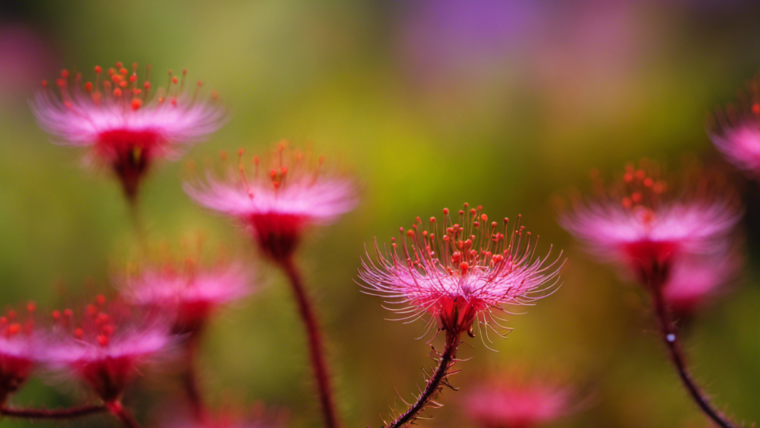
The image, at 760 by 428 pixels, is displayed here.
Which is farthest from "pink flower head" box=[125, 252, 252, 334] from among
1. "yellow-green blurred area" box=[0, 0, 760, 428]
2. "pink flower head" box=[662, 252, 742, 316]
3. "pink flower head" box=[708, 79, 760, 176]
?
"pink flower head" box=[708, 79, 760, 176]

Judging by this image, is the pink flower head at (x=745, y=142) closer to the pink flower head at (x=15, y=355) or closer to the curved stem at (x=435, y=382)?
the curved stem at (x=435, y=382)

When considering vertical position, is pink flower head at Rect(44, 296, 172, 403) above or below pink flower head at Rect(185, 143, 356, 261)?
below

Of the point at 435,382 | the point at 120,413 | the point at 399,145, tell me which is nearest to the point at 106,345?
the point at 120,413

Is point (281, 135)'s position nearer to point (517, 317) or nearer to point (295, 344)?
point (295, 344)

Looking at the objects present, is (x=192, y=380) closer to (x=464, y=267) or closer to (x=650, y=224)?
(x=464, y=267)

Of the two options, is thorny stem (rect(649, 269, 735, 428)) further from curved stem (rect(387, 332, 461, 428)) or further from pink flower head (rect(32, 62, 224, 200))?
pink flower head (rect(32, 62, 224, 200))

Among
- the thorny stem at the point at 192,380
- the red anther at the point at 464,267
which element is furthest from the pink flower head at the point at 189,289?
the red anther at the point at 464,267

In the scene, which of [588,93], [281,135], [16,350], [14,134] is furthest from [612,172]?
[14,134]
